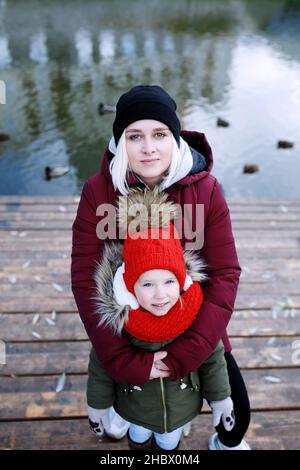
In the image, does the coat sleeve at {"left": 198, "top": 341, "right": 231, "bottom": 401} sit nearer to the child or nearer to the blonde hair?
the child

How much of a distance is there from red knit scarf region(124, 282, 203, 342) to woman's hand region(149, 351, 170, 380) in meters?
0.09

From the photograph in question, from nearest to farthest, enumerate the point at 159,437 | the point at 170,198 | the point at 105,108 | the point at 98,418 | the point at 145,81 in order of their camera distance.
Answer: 1. the point at 170,198
2. the point at 98,418
3. the point at 159,437
4. the point at 105,108
5. the point at 145,81

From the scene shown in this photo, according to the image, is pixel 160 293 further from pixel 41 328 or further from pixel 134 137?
pixel 41 328

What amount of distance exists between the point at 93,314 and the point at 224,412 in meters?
1.01

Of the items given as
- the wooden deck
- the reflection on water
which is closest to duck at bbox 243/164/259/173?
the reflection on water

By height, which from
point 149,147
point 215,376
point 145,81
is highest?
point 149,147

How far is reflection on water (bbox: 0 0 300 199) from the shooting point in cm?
983

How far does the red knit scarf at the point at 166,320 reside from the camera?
6.59 feet

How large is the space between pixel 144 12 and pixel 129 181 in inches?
1015

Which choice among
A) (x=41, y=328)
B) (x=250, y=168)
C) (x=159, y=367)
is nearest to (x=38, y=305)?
(x=41, y=328)

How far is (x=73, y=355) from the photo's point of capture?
11.1ft

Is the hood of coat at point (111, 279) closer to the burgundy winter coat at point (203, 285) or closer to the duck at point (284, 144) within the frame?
the burgundy winter coat at point (203, 285)

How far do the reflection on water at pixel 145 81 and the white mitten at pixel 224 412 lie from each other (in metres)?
6.85

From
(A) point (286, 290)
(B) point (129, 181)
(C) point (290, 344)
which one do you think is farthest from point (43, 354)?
(A) point (286, 290)
